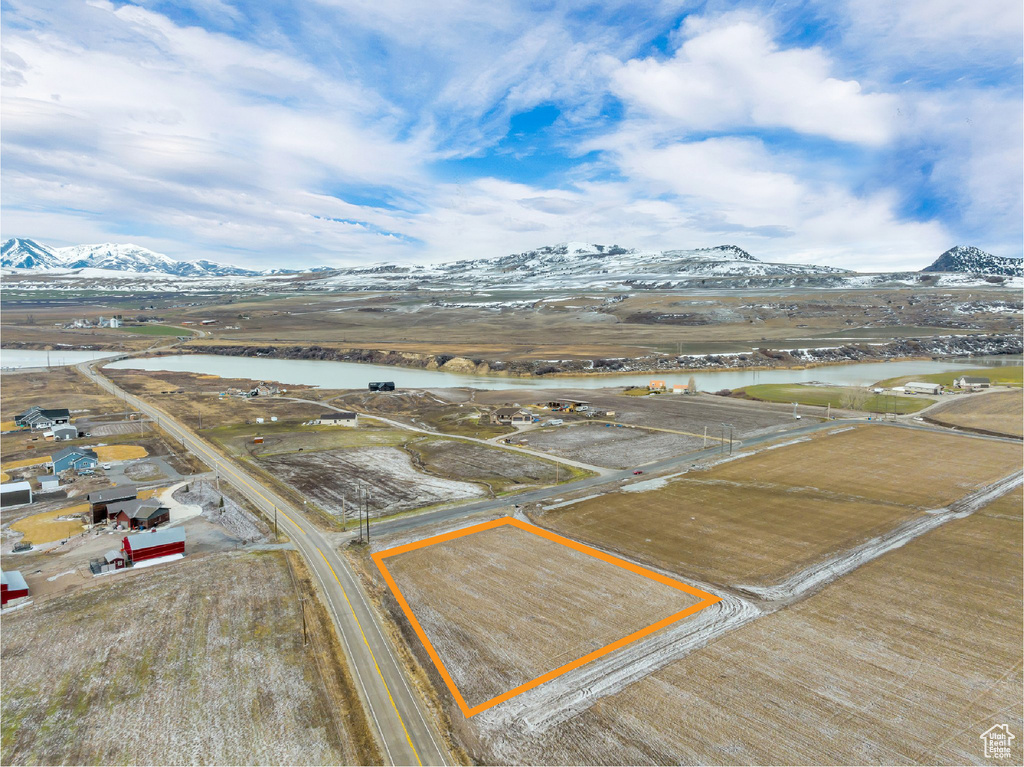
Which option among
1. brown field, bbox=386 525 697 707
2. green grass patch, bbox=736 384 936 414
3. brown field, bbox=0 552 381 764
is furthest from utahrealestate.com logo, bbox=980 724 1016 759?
green grass patch, bbox=736 384 936 414

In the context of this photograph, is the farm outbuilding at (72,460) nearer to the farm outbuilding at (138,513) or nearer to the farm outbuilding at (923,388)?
the farm outbuilding at (138,513)

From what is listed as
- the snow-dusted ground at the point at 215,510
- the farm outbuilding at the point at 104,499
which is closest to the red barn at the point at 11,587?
the farm outbuilding at the point at 104,499

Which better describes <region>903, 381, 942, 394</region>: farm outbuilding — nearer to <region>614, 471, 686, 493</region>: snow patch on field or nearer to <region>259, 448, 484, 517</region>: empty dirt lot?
<region>614, 471, 686, 493</region>: snow patch on field

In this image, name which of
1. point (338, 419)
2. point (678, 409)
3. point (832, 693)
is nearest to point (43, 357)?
point (338, 419)

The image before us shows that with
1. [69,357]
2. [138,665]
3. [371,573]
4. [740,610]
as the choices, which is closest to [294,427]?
[371,573]

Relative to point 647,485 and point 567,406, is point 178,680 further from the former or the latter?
point 567,406

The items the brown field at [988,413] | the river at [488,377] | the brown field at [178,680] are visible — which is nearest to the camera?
the brown field at [178,680]

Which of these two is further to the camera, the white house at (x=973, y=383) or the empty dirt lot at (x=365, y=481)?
the white house at (x=973, y=383)
